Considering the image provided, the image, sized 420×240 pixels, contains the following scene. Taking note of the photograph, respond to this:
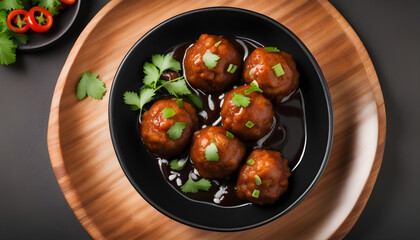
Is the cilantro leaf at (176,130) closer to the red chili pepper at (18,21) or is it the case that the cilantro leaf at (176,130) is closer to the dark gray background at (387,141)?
the dark gray background at (387,141)

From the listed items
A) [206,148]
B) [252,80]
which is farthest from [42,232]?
[252,80]

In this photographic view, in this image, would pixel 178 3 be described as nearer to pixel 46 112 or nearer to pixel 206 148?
pixel 206 148

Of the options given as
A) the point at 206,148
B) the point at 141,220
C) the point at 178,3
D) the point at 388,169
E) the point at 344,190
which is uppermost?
the point at 178,3

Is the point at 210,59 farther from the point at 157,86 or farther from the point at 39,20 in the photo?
the point at 39,20

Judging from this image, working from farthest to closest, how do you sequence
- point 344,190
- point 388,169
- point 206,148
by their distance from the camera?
point 388,169 < point 344,190 < point 206,148

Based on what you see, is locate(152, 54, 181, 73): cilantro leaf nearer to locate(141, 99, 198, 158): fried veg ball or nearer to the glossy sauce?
the glossy sauce

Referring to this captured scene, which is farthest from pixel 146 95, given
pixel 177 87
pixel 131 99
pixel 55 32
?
pixel 55 32
